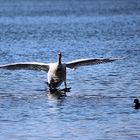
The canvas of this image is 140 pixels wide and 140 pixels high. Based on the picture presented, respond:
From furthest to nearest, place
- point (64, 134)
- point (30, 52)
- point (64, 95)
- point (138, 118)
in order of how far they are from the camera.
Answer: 1. point (30, 52)
2. point (64, 95)
3. point (138, 118)
4. point (64, 134)

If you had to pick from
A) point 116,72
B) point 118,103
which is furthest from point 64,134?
point 116,72

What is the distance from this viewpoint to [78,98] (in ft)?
104

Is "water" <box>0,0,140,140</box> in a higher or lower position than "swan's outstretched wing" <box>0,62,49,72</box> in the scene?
lower

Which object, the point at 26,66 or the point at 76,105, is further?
the point at 26,66

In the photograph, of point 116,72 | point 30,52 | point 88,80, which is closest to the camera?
point 88,80

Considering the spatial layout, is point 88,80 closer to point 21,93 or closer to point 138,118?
point 21,93

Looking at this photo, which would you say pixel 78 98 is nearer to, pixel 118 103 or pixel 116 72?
pixel 118 103

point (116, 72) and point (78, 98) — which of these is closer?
point (78, 98)

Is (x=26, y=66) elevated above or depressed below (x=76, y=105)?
above

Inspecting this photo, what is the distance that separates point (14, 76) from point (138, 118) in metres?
12.5

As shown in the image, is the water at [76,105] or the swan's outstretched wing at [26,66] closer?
the water at [76,105]

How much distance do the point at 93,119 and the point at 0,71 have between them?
46.9 feet

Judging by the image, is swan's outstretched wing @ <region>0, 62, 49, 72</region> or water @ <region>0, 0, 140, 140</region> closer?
water @ <region>0, 0, 140, 140</region>

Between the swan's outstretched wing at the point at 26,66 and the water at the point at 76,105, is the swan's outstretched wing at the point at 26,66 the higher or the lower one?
the higher one
